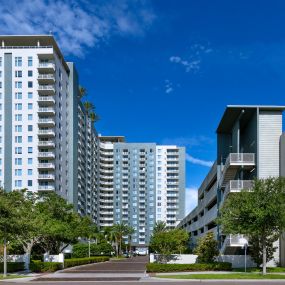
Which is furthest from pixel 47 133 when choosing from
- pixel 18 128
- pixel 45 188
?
pixel 45 188

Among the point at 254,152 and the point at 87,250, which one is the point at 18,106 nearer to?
the point at 87,250

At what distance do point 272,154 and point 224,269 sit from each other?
12.3m

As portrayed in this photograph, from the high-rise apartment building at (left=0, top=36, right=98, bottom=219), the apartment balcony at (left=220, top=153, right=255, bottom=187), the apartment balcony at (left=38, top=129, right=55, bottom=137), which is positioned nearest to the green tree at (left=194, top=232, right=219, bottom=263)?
the apartment balcony at (left=220, top=153, right=255, bottom=187)

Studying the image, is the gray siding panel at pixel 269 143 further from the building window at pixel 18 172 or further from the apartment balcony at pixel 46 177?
the building window at pixel 18 172

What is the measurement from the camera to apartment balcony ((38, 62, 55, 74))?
107312 millimetres

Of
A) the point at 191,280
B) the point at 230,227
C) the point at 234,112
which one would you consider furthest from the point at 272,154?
the point at 191,280

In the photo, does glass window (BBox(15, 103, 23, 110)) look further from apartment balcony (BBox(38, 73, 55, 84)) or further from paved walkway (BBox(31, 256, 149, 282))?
paved walkway (BBox(31, 256, 149, 282))

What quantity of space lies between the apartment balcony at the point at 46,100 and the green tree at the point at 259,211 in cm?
7360

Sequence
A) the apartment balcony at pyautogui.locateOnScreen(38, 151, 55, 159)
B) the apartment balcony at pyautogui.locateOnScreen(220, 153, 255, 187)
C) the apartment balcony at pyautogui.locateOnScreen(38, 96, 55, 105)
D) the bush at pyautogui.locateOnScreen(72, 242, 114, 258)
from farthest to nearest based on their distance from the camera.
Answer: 1. the apartment balcony at pyautogui.locateOnScreen(38, 96, 55, 105)
2. the apartment balcony at pyautogui.locateOnScreen(38, 151, 55, 159)
3. the bush at pyautogui.locateOnScreen(72, 242, 114, 258)
4. the apartment balcony at pyautogui.locateOnScreen(220, 153, 255, 187)

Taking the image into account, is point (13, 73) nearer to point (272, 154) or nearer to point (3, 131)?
point (3, 131)

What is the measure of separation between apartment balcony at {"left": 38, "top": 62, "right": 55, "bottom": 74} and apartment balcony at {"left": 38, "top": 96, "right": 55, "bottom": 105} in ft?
19.4

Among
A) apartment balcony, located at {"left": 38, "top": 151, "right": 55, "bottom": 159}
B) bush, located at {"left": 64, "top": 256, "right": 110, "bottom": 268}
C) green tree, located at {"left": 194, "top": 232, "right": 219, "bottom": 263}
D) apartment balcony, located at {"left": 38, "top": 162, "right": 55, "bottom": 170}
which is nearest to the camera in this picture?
green tree, located at {"left": 194, "top": 232, "right": 219, "bottom": 263}

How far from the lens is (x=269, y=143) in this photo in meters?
48.1

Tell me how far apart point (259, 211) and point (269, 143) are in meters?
12.4
